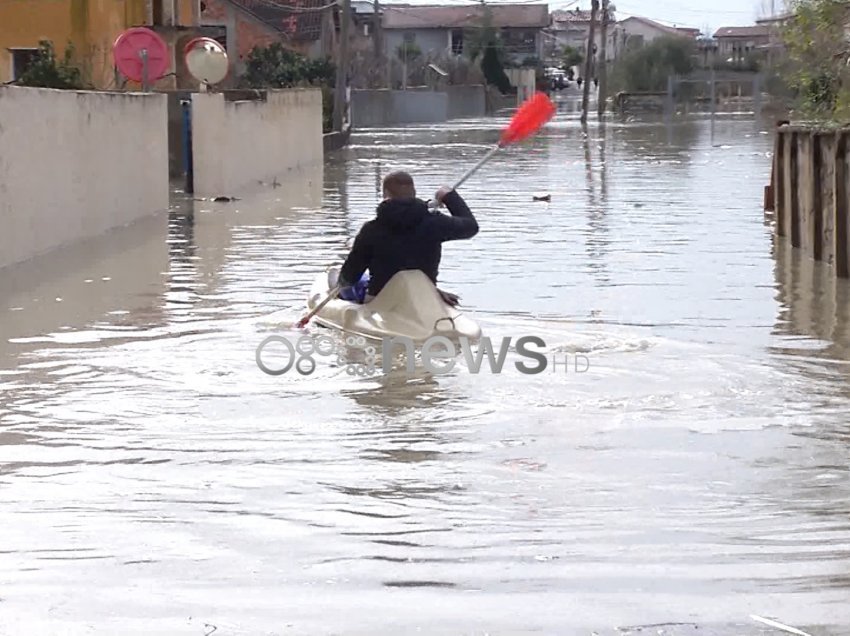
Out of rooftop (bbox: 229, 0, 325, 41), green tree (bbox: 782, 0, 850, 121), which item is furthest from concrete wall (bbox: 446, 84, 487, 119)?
green tree (bbox: 782, 0, 850, 121)

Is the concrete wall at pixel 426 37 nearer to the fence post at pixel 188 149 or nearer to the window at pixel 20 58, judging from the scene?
the window at pixel 20 58

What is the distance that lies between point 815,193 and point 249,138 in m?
16.3

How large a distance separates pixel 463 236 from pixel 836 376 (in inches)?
115

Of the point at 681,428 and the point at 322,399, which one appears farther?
the point at 322,399

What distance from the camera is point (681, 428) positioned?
9086 millimetres

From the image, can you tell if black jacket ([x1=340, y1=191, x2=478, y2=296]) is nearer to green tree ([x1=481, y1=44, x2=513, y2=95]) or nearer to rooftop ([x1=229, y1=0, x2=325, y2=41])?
rooftop ([x1=229, y1=0, x2=325, y2=41])

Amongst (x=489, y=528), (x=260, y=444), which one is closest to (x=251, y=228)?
(x=260, y=444)

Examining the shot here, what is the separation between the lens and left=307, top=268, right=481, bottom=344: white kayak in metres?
11.7

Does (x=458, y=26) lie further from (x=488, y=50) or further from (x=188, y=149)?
(x=188, y=149)

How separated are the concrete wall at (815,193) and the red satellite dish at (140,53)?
11.1 meters

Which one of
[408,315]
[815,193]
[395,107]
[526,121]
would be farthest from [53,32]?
[395,107]

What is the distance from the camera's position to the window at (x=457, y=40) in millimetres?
117425

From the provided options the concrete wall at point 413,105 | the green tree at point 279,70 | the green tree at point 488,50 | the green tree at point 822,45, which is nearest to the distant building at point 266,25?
the green tree at point 279,70

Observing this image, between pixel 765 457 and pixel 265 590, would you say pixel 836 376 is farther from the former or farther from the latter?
pixel 265 590
